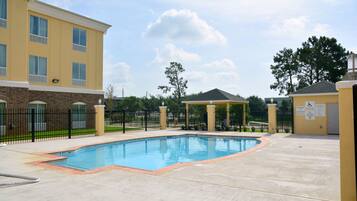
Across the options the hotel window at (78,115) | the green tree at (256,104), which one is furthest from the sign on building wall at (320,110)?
the green tree at (256,104)

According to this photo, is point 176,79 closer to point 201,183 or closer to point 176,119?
point 176,119

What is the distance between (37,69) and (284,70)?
33.4 m

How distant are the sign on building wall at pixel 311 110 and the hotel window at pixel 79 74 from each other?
17.3 meters

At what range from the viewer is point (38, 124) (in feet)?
72.1

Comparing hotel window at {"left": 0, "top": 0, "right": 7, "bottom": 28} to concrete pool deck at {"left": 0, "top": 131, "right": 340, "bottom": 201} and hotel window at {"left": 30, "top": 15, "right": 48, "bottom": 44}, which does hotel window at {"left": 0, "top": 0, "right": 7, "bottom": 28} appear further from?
concrete pool deck at {"left": 0, "top": 131, "right": 340, "bottom": 201}

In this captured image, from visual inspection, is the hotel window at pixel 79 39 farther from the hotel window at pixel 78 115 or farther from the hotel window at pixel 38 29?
the hotel window at pixel 78 115

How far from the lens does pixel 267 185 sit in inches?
272

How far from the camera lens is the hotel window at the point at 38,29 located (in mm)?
21823

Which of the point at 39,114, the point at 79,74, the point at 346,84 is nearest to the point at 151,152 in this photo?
the point at 39,114

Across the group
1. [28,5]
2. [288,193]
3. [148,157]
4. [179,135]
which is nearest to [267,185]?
[288,193]

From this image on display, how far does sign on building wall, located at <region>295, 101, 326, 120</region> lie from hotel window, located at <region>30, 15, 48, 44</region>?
63.9 feet

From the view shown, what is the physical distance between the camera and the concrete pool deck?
6121 millimetres

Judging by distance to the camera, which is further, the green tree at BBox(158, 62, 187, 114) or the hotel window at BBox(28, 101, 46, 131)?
the green tree at BBox(158, 62, 187, 114)

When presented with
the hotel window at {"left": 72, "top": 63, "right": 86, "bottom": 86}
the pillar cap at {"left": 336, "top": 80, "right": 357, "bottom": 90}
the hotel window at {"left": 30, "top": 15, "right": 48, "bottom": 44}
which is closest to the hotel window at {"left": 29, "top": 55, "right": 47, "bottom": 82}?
the hotel window at {"left": 30, "top": 15, "right": 48, "bottom": 44}
